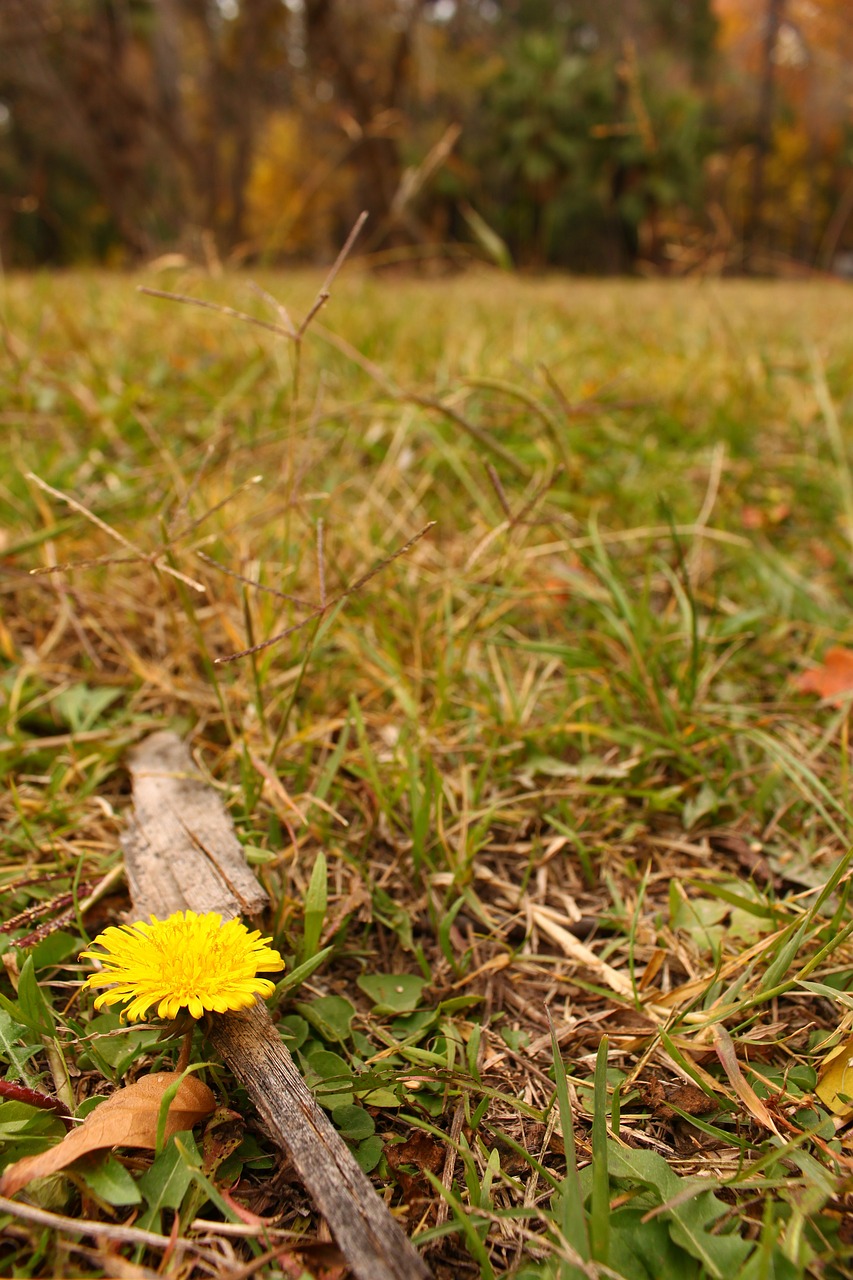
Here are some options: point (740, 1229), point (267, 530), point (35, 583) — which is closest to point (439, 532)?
point (267, 530)

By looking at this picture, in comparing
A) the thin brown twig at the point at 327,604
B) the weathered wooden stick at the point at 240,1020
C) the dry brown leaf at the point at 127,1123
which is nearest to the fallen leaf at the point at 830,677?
the thin brown twig at the point at 327,604

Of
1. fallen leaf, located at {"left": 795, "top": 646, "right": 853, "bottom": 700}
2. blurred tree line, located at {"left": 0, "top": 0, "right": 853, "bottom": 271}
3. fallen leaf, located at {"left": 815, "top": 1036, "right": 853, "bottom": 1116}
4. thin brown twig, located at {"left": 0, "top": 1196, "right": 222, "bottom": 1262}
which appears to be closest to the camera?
thin brown twig, located at {"left": 0, "top": 1196, "right": 222, "bottom": 1262}

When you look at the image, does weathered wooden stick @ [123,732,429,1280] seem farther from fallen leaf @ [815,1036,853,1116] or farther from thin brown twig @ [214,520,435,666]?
fallen leaf @ [815,1036,853,1116]

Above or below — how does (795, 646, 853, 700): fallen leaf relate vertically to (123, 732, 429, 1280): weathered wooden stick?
below

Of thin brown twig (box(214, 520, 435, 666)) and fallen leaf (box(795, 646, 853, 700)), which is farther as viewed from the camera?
fallen leaf (box(795, 646, 853, 700))

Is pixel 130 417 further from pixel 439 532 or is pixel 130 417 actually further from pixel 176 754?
pixel 176 754

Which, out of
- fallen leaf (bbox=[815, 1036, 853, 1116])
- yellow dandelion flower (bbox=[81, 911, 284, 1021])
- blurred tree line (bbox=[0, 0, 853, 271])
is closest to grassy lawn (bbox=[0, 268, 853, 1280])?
fallen leaf (bbox=[815, 1036, 853, 1116])

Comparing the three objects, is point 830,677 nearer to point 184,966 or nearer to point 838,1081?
point 838,1081
